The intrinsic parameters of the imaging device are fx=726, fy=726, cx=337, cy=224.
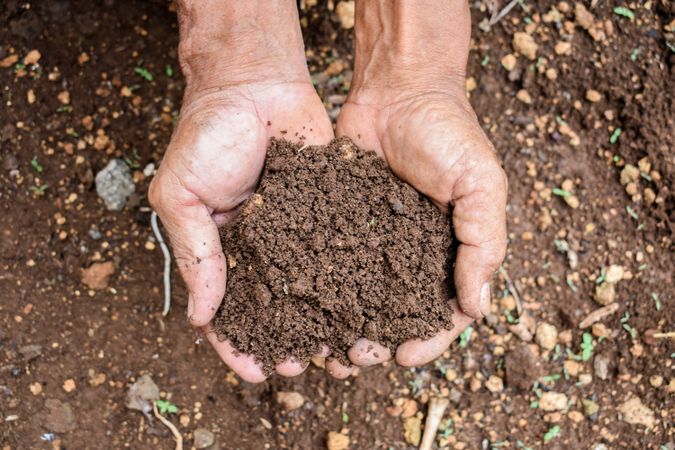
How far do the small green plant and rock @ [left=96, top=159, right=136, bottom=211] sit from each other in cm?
89

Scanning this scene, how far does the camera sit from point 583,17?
11.7 ft

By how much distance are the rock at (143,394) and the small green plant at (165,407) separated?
3 centimetres

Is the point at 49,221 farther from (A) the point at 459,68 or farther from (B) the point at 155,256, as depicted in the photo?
(A) the point at 459,68

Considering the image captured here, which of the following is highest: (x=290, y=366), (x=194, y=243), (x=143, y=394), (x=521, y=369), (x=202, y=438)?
(x=194, y=243)

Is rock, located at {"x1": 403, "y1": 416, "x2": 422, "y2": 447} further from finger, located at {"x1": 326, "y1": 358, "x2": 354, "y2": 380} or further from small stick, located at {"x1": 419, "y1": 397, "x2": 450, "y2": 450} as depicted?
finger, located at {"x1": 326, "y1": 358, "x2": 354, "y2": 380}

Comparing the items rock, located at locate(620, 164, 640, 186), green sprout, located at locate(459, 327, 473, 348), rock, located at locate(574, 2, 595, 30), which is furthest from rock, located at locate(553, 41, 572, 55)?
green sprout, located at locate(459, 327, 473, 348)

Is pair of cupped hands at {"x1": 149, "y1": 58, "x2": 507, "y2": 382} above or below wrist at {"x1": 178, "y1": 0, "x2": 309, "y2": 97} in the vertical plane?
below

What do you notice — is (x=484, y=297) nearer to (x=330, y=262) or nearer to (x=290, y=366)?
(x=330, y=262)

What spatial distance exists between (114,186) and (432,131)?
155 centimetres

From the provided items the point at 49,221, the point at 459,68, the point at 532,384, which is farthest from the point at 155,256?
the point at 532,384

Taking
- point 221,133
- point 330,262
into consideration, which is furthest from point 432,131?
point 221,133

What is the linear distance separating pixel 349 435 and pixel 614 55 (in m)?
2.19

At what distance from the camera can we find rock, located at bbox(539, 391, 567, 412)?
127 inches

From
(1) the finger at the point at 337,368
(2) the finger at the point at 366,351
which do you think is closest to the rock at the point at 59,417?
(1) the finger at the point at 337,368
